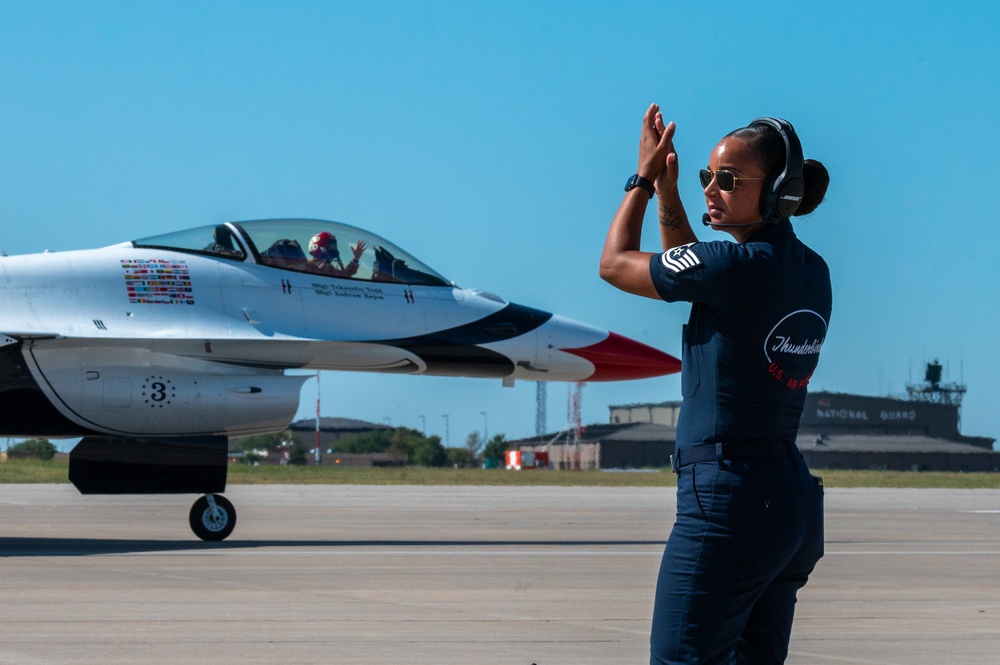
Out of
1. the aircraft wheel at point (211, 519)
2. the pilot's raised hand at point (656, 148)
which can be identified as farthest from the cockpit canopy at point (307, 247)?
the pilot's raised hand at point (656, 148)

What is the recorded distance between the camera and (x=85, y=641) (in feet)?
22.0

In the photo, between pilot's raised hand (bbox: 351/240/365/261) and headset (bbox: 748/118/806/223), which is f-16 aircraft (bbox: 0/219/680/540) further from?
headset (bbox: 748/118/806/223)

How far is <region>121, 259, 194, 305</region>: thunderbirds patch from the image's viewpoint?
14281 millimetres

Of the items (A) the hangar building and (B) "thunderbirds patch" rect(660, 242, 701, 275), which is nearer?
(B) "thunderbirds patch" rect(660, 242, 701, 275)

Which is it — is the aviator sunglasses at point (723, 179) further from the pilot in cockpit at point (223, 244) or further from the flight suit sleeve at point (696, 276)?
the pilot in cockpit at point (223, 244)

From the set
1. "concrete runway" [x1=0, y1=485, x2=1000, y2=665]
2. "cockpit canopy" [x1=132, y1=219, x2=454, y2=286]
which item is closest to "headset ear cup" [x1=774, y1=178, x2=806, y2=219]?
"concrete runway" [x1=0, y1=485, x2=1000, y2=665]

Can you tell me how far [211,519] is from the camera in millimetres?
14406

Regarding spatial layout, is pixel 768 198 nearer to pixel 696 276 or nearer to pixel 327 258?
pixel 696 276

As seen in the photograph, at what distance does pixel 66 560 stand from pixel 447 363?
521 centimetres

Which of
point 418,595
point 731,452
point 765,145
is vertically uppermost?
point 765,145

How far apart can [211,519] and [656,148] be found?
11703 millimetres

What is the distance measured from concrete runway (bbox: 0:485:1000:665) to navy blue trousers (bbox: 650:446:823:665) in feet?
9.80

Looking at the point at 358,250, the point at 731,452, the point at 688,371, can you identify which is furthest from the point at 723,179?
the point at 358,250

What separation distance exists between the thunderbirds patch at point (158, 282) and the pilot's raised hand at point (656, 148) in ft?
37.5
